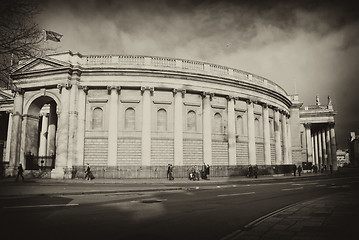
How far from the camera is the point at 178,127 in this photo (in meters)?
28.8

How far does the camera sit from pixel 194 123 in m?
30.6

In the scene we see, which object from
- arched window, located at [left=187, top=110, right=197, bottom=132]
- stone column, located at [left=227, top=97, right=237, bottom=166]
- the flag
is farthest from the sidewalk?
the flag

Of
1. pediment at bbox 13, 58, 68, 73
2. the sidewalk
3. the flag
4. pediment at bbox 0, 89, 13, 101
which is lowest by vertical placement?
the sidewalk

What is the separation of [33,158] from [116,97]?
10.4 meters

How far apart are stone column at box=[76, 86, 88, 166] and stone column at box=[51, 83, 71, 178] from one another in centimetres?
100

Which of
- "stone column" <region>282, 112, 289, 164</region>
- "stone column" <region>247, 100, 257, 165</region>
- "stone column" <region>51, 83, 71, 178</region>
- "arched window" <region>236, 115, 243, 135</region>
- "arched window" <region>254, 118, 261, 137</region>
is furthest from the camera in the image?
"stone column" <region>282, 112, 289, 164</region>

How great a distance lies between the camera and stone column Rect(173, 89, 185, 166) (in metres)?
28.3

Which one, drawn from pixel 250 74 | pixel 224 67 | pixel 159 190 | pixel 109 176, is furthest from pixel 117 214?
pixel 250 74

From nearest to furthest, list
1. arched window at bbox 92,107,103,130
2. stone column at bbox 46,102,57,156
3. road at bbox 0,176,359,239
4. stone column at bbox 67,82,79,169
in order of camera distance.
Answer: road at bbox 0,176,359,239, stone column at bbox 67,82,79,169, arched window at bbox 92,107,103,130, stone column at bbox 46,102,57,156

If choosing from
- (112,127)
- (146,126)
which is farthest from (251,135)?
(112,127)

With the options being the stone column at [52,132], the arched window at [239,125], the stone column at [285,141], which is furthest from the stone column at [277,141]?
the stone column at [52,132]

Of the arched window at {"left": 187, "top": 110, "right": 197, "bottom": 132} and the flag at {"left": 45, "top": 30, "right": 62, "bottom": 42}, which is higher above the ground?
the flag at {"left": 45, "top": 30, "right": 62, "bottom": 42}

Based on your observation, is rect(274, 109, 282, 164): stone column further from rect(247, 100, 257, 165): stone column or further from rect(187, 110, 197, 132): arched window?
rect(187, 110, 197, 132): arched window

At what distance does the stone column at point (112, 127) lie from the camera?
88.8ft
